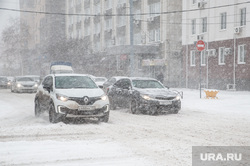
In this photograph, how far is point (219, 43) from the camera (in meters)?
31.6

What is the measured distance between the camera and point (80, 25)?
2584 inches

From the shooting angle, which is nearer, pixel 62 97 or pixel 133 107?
pixel 62 97

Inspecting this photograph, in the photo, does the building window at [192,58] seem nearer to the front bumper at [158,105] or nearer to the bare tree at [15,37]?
the front bumper at [158,105]

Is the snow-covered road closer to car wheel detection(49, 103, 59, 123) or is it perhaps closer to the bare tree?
car wheel detection(49, 103, 59, 123)

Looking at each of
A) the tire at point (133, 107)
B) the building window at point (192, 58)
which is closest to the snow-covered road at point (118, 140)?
the tire at point (133, 107)

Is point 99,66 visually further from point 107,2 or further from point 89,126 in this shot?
point 89,126

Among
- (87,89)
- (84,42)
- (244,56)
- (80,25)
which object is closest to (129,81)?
(87,89)

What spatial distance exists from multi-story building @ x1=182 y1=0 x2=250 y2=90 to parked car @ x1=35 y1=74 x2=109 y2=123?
1599cm

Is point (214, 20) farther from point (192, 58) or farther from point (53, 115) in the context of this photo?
point (53, 115)

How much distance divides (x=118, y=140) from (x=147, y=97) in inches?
208

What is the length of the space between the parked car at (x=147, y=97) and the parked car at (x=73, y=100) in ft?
7.06

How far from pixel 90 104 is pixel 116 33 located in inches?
1649

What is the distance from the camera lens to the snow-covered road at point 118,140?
5.91m

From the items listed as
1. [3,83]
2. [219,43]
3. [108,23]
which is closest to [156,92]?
[219,43]
